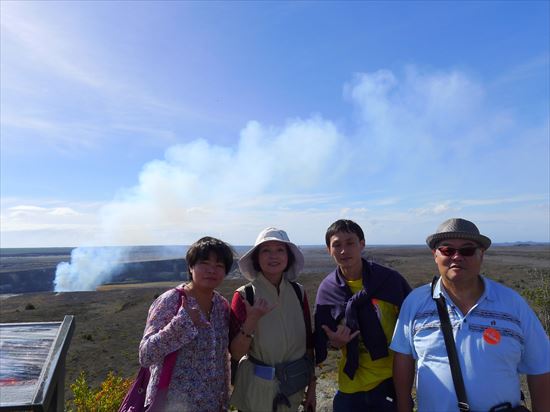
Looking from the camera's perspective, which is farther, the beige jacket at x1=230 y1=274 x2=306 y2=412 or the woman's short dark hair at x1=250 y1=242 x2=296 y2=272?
the woman's short dark hair at x1=250 y1=242 x2=296 y2=272

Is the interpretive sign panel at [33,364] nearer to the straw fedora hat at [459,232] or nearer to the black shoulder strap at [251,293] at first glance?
the black shoulder strap at [251,293]

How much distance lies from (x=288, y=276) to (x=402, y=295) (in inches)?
41.3

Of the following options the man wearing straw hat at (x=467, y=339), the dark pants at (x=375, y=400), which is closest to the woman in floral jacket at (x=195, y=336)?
the dark pants at (x=375, y=400)

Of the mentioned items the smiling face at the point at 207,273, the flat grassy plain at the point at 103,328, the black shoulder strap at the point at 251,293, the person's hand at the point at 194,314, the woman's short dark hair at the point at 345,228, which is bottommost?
the flat grassy plain at the point at 103,328

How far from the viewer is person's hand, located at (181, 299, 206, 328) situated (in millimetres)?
3213

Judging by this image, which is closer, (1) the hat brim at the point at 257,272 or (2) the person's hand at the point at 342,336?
(2) the person's hand at the point at 342,336

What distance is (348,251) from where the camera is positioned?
3650 millimetres

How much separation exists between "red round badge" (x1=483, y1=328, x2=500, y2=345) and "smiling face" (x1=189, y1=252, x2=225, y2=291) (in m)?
2.03

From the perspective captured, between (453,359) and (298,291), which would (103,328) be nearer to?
(298,291)

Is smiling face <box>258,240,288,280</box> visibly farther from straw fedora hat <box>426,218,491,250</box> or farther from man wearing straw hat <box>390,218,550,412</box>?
straw fedora hat <box>426,218,491,250</box>

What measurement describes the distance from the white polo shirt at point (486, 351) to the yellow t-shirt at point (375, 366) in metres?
0.50

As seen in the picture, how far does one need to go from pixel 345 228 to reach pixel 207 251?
4.13 feet

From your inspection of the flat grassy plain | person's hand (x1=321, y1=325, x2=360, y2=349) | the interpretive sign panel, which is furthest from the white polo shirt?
the flat grassy plain

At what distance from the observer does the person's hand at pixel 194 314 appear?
321 centimetres
